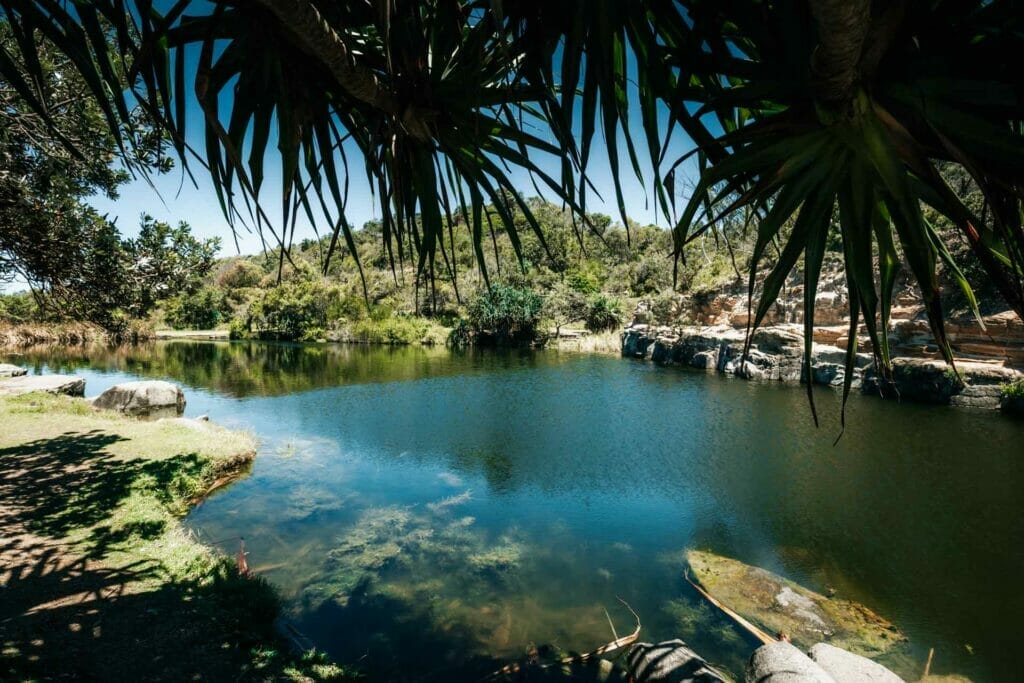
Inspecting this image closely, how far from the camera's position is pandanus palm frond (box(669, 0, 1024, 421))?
1004mm

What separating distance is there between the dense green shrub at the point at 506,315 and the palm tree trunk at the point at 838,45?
33.0m

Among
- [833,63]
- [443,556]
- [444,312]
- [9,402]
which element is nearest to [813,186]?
[833,63]

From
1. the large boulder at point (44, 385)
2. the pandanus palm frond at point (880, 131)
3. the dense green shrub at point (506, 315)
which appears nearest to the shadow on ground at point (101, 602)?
the pandanus palm frond at point (880, 131)

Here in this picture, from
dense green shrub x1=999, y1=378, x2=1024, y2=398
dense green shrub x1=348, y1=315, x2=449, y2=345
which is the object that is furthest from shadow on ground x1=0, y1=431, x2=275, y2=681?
dense green shrub x1=348, y1=315, x2=449, y2=345

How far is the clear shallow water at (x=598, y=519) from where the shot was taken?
16.9 ft

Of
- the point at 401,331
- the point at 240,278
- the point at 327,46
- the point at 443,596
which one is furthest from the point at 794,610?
the point at 240,278

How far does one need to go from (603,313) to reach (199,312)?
1846 inches

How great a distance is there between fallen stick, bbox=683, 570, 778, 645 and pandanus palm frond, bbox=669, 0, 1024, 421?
4785mm

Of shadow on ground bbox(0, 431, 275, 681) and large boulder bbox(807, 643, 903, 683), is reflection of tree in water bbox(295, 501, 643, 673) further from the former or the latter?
large boulder bbox(807, 643, 903, 683)

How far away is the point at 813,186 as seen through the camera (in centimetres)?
115

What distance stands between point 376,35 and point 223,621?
466cm

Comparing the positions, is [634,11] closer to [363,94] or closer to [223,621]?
[363,94]

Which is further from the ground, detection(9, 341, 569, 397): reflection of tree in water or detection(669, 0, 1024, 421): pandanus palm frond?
detection(669, 0, 1024, 421): pandanus palm frond

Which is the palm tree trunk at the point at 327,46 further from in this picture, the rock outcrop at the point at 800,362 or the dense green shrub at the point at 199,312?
the dense green shrub at the point at 199,312
